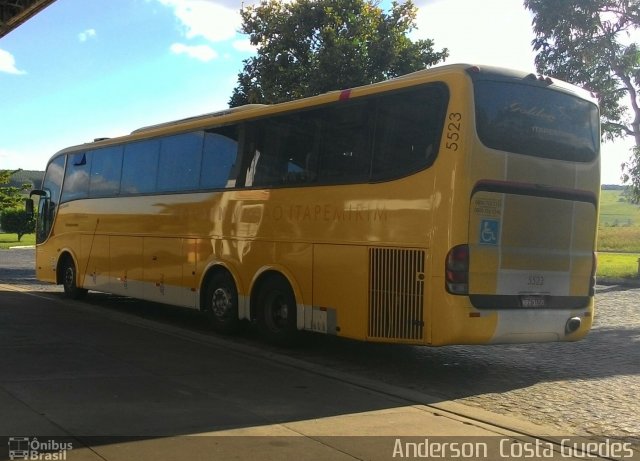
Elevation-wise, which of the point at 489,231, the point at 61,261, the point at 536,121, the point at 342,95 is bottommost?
the point at 61,261

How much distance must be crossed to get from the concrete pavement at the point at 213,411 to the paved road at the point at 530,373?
498 mm

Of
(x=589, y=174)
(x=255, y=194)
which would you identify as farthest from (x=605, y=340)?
(x=255, y=194)

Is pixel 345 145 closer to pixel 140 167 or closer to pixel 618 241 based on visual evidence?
pixel 140 167

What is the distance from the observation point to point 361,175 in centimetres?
835

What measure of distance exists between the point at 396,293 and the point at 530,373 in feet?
7.51

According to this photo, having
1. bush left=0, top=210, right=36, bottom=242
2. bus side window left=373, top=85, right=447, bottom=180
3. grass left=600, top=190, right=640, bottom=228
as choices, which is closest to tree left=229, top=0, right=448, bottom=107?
bus side window left=373, top=85, right=447, bottom=180

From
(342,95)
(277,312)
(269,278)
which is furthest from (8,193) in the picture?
(342,95)

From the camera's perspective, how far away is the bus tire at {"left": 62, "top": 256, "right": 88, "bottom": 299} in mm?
15305

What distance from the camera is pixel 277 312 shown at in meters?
9.85

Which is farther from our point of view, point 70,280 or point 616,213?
point 616,213

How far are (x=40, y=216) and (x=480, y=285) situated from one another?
13.1 m

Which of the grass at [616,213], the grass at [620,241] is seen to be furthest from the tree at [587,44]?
the grass at [616,213]

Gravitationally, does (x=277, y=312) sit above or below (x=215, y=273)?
below

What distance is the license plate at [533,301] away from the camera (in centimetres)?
780
